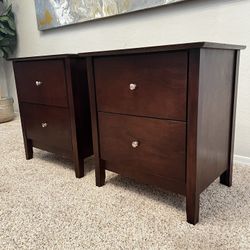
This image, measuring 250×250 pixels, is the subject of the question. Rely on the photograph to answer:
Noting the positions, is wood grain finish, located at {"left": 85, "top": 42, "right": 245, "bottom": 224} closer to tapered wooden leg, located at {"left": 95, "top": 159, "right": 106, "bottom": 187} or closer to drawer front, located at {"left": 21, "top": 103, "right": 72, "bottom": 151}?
tapered wooden leg, located at {"left": 95, "top": 159, "right": 106, "bottom": 187}

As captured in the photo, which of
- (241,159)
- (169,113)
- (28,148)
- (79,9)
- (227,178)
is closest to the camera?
(169,113)

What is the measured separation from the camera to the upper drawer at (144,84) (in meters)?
0.83

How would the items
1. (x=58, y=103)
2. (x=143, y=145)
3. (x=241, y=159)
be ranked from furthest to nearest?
(x=241, y=159)
(x=58, y=103)
(x=143, y=145)

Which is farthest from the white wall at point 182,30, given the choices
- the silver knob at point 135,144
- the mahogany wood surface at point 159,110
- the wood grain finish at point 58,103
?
the silver knob at point 135,144

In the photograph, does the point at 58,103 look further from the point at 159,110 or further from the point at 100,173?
the point at 159,110

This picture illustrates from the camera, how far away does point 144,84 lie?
917mm

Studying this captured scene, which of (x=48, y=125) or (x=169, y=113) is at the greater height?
(x=169, y=113)

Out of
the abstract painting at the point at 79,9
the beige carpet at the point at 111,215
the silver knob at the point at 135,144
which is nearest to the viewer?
the beige carpet at the point at 111,215

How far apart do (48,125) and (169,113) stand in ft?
2.61

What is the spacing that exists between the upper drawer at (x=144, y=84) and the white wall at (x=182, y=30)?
66 centimetres

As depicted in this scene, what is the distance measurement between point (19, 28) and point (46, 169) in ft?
6.20

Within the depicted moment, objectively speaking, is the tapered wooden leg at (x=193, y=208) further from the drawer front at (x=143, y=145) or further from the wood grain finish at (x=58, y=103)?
the wood grain finish at (x=58, y=103)

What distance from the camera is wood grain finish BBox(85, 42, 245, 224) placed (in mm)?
816

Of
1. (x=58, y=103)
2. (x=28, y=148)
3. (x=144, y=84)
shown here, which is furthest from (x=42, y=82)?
(x=144, y=84)
